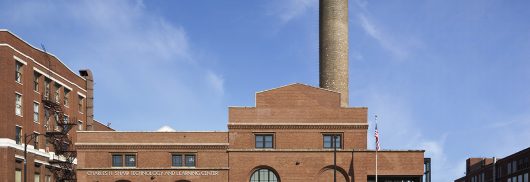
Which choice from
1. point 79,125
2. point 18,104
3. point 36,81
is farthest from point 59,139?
point 18,104

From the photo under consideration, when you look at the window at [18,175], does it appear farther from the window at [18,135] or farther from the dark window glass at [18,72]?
the dark window glass at [18,72]

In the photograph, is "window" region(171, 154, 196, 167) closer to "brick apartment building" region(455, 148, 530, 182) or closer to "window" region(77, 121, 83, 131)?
"window" region(77, 121, 83, 131)

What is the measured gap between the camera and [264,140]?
5981cm

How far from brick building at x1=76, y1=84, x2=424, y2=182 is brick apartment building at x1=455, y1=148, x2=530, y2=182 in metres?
49.6

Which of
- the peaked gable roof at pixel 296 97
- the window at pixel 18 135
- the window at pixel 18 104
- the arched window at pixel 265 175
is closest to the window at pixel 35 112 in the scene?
the window at pixel 18 104

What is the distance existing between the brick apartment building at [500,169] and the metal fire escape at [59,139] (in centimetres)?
6462

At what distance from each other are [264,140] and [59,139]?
26.3 m

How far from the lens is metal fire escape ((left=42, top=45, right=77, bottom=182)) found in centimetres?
7169

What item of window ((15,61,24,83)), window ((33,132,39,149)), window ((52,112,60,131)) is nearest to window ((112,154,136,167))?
window ((33,132,39,149))

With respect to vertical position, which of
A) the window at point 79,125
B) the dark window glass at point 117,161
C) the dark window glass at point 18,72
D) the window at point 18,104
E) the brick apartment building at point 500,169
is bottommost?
the brick apartment building at point 500,169

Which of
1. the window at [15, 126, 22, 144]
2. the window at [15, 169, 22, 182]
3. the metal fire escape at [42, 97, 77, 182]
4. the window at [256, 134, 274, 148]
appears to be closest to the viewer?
the window at [256, 134, 274, 148]

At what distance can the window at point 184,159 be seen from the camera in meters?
59.5

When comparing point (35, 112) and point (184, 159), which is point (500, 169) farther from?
point (35, 112)

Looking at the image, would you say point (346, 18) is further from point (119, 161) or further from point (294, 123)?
point (119, 161)
